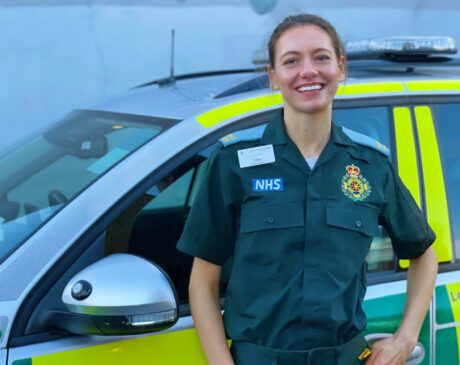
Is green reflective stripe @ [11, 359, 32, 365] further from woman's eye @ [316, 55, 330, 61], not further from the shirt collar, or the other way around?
woman's eye @ [316, 55, 330, 61]

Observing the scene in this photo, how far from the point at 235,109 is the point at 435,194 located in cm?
64

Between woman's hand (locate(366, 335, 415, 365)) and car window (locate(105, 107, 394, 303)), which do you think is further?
car window (locate(105, 107, 394, 303))

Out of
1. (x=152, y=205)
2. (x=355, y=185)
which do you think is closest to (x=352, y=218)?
(x=355, y=185)

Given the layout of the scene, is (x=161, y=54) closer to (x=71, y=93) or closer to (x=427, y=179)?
(x=71, y=93)

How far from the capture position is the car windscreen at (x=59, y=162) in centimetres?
196

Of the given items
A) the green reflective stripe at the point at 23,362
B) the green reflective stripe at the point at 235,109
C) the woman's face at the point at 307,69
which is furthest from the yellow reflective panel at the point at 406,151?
the green reflective stripe at the point at 23,362

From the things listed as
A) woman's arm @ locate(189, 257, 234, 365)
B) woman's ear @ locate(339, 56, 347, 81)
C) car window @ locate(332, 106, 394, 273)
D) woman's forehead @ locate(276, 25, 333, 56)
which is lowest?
woman's arm @ locate(189, 257, 234, 365)

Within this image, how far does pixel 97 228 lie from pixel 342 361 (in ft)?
2.09

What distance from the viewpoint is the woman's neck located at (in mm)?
1636

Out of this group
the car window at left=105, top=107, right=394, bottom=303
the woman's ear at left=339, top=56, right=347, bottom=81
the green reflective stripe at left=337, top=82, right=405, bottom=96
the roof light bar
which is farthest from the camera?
the roof light bar

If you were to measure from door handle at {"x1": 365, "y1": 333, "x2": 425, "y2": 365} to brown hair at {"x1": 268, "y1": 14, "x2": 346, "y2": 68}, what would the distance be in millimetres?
756

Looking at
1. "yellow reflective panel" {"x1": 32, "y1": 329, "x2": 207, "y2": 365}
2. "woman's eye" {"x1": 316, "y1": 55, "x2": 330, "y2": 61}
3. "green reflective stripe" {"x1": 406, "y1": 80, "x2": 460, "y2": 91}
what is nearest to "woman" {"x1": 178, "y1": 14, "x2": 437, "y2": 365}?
"woman's eye" {"x1": 316, "y1": 55, "x2": 330, "y2": 61}

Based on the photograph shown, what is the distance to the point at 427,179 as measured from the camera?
222cm

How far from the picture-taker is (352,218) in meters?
1.61
